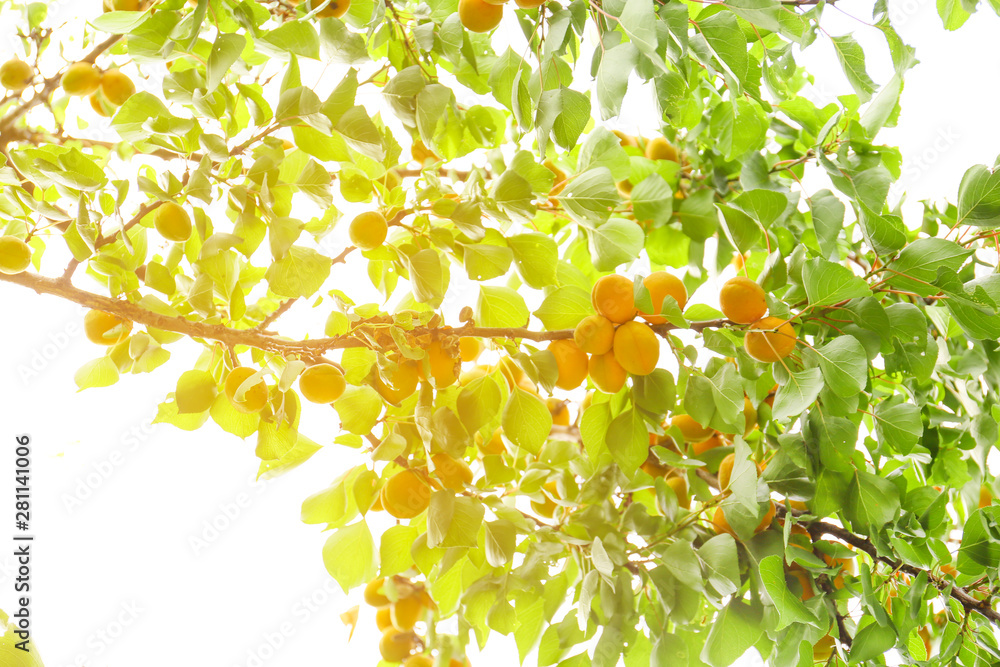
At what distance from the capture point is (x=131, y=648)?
90 centimetres

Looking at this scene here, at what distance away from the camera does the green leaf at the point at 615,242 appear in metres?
0.57

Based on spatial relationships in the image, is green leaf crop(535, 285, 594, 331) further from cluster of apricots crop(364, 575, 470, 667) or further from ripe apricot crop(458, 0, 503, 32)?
cluster of apricots crop(364, 575, 470, 667)

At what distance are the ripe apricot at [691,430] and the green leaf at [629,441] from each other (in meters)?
0.18

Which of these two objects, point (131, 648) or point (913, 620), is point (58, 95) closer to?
point (131, 648)

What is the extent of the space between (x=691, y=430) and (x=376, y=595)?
477 millimetres

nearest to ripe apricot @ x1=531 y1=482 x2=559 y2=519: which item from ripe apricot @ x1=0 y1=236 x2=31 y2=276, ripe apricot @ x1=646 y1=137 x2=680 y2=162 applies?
ripe apricot @ x1=646 y1=137 x2=680 y2=162

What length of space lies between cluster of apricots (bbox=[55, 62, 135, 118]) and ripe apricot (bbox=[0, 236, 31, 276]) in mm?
233

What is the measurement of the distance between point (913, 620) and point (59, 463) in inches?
42.9

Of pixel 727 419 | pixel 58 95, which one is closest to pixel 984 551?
pixel 727 419

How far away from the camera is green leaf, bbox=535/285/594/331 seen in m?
0.57

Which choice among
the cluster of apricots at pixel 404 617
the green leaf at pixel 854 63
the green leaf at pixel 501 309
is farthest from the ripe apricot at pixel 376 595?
Answer: the green leaf at pixel 854 63

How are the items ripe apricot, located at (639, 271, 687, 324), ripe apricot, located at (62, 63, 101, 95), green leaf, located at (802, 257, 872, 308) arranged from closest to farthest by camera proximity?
green leaf, located at (802, 257, 872, 308) → ripe apricot, located at (639, 271, 687, 324) → ripe apricot, located at (62, 63, 101, 95)

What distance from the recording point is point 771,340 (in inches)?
21.1

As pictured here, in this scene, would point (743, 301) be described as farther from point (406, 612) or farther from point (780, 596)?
point (406, 612)
